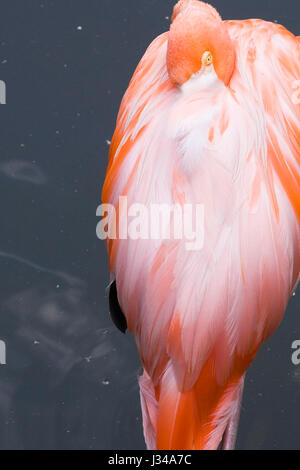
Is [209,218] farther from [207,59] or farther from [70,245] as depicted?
[70,245]

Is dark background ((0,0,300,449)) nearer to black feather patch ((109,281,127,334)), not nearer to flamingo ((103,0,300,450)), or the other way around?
black feather patch ((109,281,127,334))

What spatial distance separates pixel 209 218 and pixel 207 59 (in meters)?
0.30

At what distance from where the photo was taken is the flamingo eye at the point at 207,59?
175cm

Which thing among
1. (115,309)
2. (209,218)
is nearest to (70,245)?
(115,309)

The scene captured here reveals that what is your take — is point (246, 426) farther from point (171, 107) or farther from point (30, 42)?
point (30, 42)

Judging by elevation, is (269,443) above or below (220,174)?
below

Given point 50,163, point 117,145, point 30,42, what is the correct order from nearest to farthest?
point 117,145, point 50,163, point 30,42

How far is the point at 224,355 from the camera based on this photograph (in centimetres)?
176

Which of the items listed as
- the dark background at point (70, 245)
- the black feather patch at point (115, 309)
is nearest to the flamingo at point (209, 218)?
the black feather patch at point (115, 309)

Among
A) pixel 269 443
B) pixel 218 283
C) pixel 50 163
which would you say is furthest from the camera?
pixel 50 163

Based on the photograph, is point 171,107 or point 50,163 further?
point 50,163

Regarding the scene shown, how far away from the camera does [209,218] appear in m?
1.71

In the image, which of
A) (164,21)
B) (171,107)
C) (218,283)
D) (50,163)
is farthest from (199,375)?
(164,21)

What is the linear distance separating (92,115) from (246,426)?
1.08m
